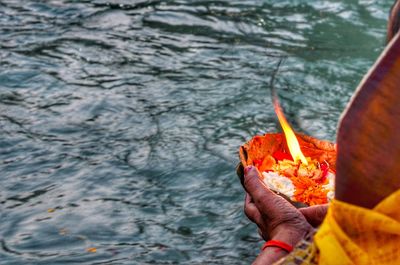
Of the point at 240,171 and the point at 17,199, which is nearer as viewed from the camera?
the point at 240,171

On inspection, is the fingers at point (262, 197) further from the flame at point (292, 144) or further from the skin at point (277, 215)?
the flame at point (292, 144)

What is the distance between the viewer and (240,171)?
316 cm

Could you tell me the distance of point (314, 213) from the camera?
279cm

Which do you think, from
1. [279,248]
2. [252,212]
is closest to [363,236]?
[279,248]

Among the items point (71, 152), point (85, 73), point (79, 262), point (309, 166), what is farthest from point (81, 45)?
point (309, 166)

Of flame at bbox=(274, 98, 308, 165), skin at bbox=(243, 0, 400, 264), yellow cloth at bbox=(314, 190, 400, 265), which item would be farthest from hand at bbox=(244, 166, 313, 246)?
yellow cloth at bbox=(314, 190, 400, 265)

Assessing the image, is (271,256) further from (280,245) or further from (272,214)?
(272,214)

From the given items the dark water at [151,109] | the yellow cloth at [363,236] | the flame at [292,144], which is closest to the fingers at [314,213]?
the flame at [292,144]

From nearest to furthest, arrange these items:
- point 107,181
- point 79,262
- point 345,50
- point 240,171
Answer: point 240,171 < point 79,262 < point 107,181 < point 345,50

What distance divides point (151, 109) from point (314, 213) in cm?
325

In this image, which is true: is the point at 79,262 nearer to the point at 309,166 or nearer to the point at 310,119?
the point at 309,166

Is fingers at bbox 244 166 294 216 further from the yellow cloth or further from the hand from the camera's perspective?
the yellow cloth

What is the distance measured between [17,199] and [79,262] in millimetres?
Result: 826

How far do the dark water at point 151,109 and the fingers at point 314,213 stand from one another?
1.41 m
